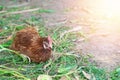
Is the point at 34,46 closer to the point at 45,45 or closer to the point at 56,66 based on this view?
the point at 45,45

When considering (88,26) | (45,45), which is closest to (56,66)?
(45,45)

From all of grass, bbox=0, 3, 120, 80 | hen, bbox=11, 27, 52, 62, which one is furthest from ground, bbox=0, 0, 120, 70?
hen, bbox=11, 27, 52, 62

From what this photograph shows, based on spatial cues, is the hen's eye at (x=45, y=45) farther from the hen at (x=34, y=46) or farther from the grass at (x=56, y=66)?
the grass at (x=56, y=66)

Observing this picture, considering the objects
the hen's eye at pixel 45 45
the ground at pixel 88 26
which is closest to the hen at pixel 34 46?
the hen's eye at pixel 45 45

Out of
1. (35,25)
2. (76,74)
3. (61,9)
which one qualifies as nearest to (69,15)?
(61,9)

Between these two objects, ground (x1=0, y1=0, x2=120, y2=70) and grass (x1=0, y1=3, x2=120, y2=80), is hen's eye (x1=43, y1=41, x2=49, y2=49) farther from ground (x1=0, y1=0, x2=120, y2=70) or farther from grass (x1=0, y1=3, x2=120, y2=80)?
ground (x1=0, y1=0, x2=120, y2=70)
